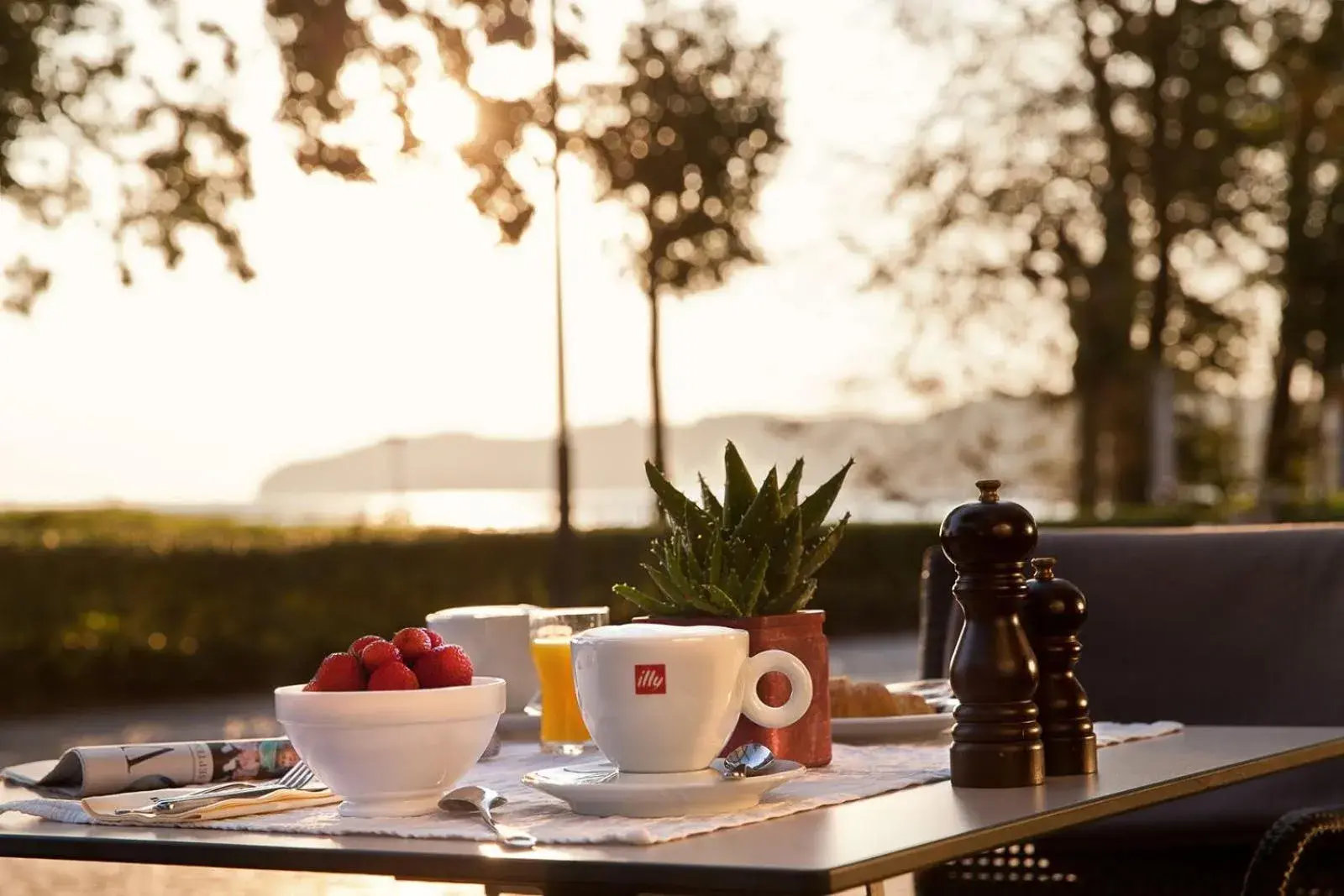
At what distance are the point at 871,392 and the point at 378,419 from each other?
8.18 metres

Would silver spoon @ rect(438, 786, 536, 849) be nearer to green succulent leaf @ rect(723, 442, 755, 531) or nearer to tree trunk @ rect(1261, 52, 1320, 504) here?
green succulent leaf @ rect(723, 442, 755, 531)

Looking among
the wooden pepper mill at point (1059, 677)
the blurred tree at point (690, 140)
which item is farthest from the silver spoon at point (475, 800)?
the blurred tree at point (690, 140)

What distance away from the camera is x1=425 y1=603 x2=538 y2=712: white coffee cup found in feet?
9.58

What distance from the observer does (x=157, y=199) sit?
8164 millimetres

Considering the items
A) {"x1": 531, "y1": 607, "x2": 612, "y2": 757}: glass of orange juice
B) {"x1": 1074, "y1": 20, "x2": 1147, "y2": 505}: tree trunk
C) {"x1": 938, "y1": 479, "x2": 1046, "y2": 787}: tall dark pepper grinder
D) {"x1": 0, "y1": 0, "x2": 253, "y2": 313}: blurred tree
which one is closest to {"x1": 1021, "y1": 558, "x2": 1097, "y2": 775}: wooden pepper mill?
{"x1": 938, "y1": 479, "x2": 1046, "y2": 787}: tall dark pepper grinder

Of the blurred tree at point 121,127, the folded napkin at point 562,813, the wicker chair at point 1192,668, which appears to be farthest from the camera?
the blurred tree at point 121,127

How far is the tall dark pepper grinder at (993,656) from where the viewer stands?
233cm

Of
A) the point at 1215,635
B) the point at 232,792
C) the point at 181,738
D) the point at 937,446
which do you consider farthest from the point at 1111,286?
the point at 232,792

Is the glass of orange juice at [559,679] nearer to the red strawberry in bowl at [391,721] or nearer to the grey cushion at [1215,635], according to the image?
the red strawberry in bowl at [391,721]

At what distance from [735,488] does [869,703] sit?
57 cm

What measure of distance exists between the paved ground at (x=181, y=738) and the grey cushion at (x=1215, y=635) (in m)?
2.44

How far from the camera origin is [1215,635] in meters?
4.08

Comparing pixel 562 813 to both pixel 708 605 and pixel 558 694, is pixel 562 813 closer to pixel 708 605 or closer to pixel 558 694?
pixel 708 605

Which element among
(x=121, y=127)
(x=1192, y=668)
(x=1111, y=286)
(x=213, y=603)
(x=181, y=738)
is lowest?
(x=181, y=738)
